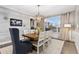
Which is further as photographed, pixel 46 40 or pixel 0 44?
pixel 46 40

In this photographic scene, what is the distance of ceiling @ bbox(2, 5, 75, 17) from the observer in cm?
134

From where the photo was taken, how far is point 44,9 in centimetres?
138

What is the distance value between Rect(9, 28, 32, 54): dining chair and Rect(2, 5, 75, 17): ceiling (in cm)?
32

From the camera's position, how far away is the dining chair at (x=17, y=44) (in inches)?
52.2

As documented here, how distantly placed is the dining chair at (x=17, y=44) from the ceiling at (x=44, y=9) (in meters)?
0.32

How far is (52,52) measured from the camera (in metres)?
1.34

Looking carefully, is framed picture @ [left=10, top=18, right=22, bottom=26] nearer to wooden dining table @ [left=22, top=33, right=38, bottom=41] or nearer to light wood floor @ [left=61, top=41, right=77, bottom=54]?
wooden dining table @ [left=22, top=33, right=38, bottom=41]

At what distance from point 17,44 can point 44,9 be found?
2.18ft

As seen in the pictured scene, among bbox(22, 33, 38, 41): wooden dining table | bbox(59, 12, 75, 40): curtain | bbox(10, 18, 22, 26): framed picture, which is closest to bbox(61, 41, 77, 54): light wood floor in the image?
bbox(59, 12, 75, 40): curtain
